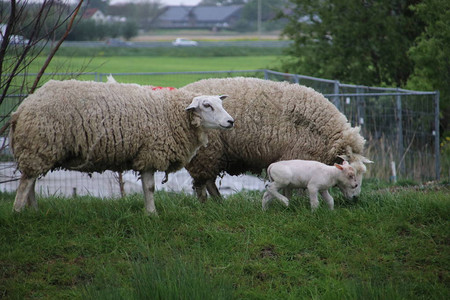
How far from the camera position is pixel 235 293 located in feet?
14.4

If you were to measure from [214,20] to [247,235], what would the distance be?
294 feet

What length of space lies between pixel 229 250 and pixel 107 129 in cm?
166

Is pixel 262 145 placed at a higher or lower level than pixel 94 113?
lower

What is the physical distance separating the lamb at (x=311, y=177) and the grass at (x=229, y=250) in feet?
0.70

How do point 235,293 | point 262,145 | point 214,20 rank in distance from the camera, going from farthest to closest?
1. point 214,20
2. point 262,145
3. point 235,293

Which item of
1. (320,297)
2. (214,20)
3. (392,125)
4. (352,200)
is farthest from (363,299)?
(214,20)

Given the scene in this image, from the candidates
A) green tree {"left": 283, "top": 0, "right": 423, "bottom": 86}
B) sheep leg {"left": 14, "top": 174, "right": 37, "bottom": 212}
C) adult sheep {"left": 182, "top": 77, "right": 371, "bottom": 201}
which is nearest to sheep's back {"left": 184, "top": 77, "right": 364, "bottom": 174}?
adult sheep {"left": 182, "top": 77, "right": 371, "bottom": 201}

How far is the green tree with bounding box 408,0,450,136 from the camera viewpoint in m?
12.1

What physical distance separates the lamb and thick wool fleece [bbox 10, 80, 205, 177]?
0.93 metres

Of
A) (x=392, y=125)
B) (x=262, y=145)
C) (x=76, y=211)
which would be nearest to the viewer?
(x=76, y=211)

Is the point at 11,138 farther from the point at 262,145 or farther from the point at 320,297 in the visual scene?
the point at 320,297

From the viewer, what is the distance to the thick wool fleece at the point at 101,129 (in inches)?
217

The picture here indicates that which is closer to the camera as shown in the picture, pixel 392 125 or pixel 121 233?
pixel 121 233

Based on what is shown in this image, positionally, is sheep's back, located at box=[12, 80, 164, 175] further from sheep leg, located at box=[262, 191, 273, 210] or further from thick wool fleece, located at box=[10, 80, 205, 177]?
sheep leg, located at box=[262, 191, 273, 210]
